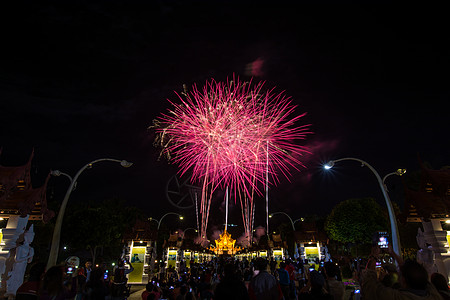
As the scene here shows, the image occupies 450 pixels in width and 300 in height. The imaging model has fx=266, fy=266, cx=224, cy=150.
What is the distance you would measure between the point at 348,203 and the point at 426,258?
3065 centimetres

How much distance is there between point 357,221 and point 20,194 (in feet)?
145

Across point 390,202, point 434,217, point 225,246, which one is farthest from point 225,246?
point 390,202

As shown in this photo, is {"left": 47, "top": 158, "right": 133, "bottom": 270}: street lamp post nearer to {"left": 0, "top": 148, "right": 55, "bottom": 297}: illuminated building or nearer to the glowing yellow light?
{"left": 0, "top": 148, "right": 55, "bottom": 297}: illuminated building

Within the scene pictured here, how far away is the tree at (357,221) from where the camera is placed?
42.6 metres

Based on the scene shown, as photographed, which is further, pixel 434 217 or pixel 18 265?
pixel 434 217

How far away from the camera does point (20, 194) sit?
15359 millimetres

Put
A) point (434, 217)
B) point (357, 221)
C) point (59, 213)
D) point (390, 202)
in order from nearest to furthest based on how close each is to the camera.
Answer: point (59, 213)
point (390, 202)
point (434, 217)
point (357, 221)

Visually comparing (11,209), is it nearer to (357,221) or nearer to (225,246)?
(357,221)

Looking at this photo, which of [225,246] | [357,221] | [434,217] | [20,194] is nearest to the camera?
[20,194]

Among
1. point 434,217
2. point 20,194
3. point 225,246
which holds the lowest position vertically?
point 225,246

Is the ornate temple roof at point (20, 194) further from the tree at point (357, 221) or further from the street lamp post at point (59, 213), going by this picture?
the tree at point (357, 221)

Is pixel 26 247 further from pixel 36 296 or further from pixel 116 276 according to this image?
pixel 36 296

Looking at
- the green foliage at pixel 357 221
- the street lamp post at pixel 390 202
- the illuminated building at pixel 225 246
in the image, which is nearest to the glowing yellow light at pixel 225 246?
the illuminated building at pixel 225 246

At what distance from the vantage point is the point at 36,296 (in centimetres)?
482
